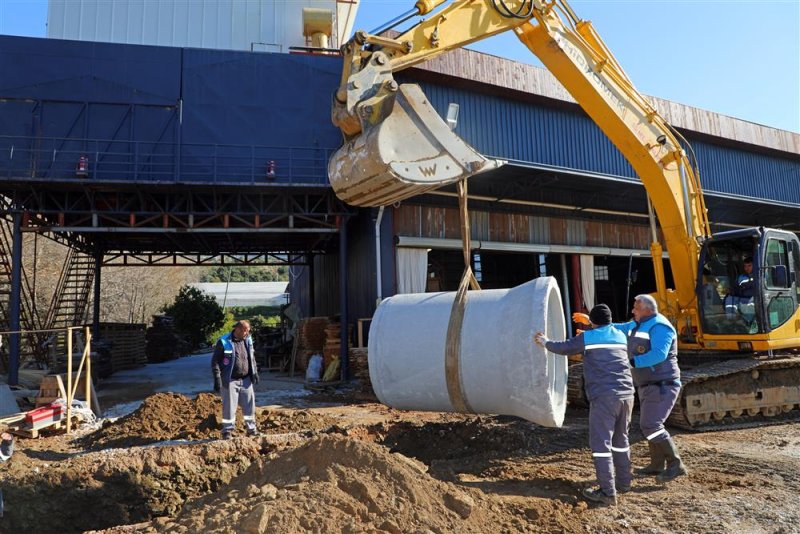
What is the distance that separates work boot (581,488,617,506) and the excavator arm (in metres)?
2.98

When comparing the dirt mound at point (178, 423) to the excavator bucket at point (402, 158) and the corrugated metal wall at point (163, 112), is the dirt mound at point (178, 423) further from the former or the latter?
the corrugated metal wall at point (163, 112)

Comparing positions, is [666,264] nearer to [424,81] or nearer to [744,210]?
[744,210]

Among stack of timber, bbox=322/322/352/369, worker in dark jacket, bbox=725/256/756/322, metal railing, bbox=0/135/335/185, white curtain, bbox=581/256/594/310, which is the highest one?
metal railing, bbox=0/135/335/185

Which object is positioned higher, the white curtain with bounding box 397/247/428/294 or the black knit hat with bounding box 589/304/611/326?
the white curtain with bounding box 397/247/428/294

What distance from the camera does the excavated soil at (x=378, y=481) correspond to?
3793mm

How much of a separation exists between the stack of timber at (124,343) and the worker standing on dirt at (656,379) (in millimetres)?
17755

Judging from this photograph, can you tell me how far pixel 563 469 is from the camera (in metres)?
5.43

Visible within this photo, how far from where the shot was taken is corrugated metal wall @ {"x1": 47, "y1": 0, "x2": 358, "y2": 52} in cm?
2081

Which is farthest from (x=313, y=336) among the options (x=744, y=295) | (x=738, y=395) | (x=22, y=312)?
(x=744, y=295)

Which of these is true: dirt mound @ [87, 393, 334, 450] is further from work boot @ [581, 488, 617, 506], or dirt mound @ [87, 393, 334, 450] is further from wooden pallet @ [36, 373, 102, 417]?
work boot @ [581, 488, 617, 506]

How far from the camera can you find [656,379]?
5.26 m

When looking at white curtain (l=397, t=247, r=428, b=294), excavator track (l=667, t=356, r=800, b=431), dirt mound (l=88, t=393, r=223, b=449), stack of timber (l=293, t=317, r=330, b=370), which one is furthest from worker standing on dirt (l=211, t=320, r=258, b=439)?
stack of timber (l=293, t=317, r=330, b=370)

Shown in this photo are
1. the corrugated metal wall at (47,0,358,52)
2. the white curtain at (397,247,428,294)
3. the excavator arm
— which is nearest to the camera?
the excavator arm

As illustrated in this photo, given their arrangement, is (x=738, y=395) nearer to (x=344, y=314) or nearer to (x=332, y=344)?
(x=344, y=314)
